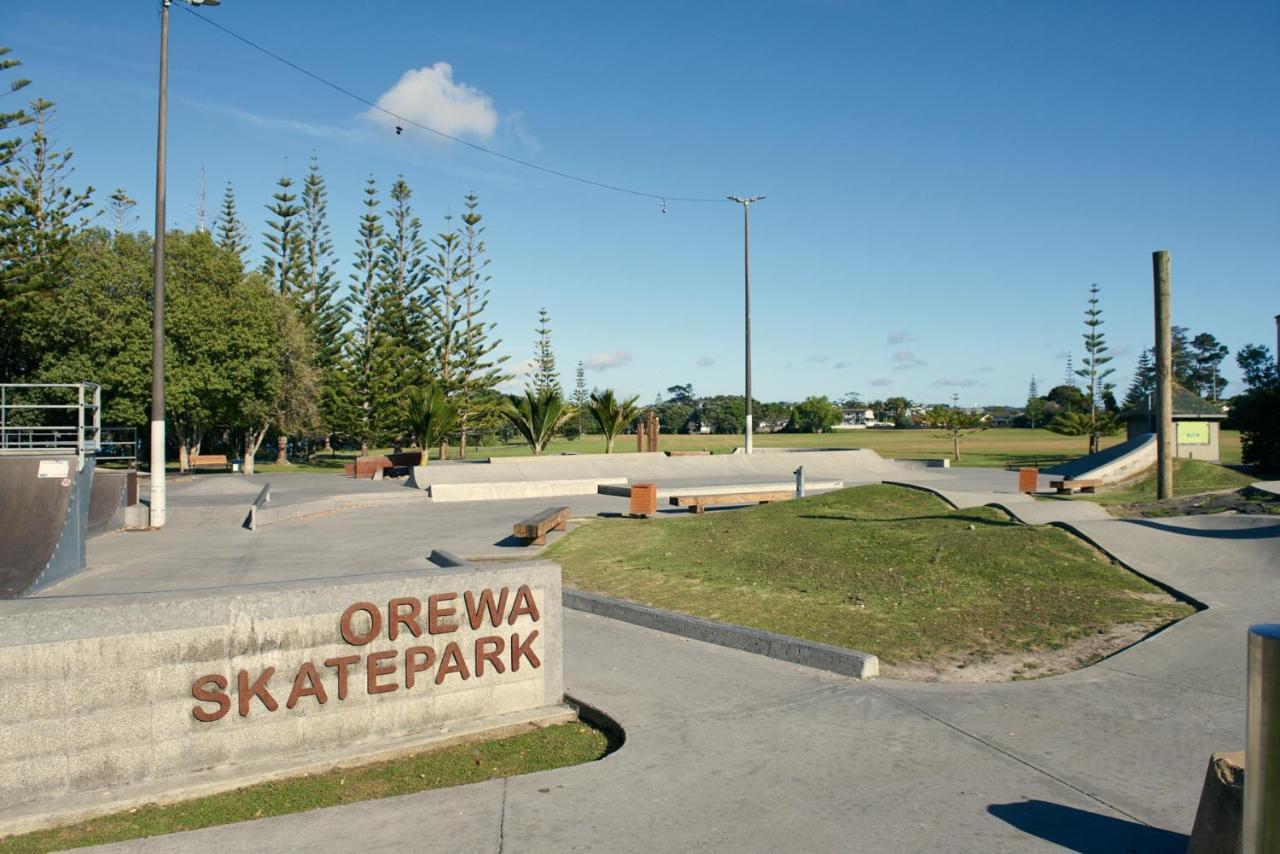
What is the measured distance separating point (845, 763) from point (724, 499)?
15.1 metres

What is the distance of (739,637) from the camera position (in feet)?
23.8

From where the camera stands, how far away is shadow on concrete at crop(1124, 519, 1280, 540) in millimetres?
9961

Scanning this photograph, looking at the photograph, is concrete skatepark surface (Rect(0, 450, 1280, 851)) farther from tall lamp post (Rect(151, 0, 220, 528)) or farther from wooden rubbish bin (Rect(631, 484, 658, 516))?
tall lamp post (Rect(151, 0, 220, 528))

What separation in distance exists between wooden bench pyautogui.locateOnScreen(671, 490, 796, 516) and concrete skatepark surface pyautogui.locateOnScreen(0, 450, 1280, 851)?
10029mm

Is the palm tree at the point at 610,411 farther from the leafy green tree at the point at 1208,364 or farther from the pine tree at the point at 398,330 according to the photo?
the leafy green tree at the point at 1208,364

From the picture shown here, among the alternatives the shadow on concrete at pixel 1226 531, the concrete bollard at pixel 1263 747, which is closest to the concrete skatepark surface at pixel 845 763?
the shadow on concrete at pixel 1226 531

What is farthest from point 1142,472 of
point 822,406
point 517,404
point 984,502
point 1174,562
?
point 822,406

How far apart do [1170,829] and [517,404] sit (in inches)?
1191

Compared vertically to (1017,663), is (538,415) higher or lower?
higher

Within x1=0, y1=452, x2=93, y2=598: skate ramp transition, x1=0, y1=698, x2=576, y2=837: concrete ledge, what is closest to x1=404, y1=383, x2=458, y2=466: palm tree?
x1=0, y1=452, x2=93, y2=598: skate ramp transition

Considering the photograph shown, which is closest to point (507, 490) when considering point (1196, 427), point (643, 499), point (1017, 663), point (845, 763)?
point (643, 499)

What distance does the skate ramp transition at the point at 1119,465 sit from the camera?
25.3m

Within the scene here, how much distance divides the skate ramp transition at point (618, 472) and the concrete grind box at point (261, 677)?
16.2m

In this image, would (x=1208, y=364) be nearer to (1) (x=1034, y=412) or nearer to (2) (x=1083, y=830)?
(1) (x=1034, y=412)
